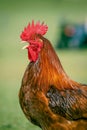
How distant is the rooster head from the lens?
543 centimetres

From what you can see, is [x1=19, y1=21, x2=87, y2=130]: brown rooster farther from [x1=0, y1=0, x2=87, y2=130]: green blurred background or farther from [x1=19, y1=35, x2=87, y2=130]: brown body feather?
[x1=0, y1=0, x2=87, y2=130]: green blurred background

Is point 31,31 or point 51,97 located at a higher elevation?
point 31,31

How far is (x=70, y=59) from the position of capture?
14.8m

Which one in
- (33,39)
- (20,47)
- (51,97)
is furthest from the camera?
(20,47)

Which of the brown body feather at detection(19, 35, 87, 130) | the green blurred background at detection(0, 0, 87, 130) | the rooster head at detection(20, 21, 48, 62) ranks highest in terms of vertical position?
the rooster head at detection(20, 21, 48, 62)

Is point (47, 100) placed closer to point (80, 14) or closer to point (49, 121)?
point (49, 121)

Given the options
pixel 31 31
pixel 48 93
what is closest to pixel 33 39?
pixel 31 31

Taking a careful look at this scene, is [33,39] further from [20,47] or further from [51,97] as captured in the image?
[20,47]

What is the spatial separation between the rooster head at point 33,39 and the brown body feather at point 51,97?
0.05 m

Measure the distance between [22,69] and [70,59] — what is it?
2514 millimetres

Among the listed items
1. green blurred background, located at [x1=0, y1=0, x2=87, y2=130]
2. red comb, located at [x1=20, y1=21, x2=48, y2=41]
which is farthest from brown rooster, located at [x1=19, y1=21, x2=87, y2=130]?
green blurred background, located at [x1=0, y1=0, x2=87, y2=130]

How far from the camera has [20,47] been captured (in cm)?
1669

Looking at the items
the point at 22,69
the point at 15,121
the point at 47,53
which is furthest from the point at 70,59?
the point at 47,53

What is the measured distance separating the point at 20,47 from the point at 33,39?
36.8 feet
